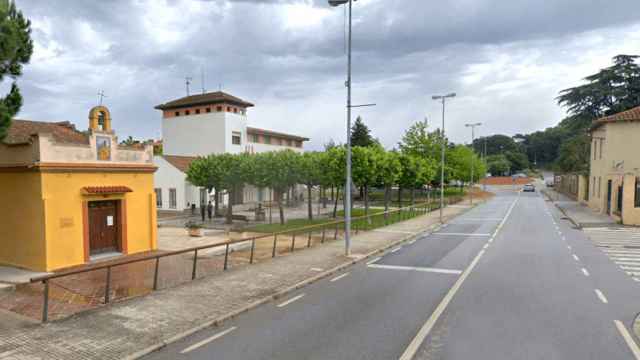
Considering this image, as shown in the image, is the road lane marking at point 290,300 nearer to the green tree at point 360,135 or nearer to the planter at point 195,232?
the planter at point 195,232

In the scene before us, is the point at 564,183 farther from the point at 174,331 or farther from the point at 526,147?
the point at 526,147

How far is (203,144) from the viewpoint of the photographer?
152 ft

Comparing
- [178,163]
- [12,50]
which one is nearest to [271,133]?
[178,163]

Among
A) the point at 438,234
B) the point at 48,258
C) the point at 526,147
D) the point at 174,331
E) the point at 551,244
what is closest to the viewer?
the point at 174,331

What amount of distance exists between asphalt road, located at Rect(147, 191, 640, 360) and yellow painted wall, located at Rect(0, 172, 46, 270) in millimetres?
9265

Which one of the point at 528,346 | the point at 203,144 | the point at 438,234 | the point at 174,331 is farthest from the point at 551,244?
the point at 203,144

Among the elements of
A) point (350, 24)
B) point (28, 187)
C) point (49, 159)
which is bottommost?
point (28, 187)

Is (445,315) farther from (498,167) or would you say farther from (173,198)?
(498,167)

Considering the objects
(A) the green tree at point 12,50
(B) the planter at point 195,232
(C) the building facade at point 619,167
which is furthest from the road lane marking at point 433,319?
(C) the building facade at point 619,167

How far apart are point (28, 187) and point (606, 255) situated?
21.7 meters

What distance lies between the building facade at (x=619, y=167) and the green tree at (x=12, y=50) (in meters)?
30.5

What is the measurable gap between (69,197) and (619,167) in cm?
3494

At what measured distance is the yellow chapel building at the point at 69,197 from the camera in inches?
551

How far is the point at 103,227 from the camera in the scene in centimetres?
1647
